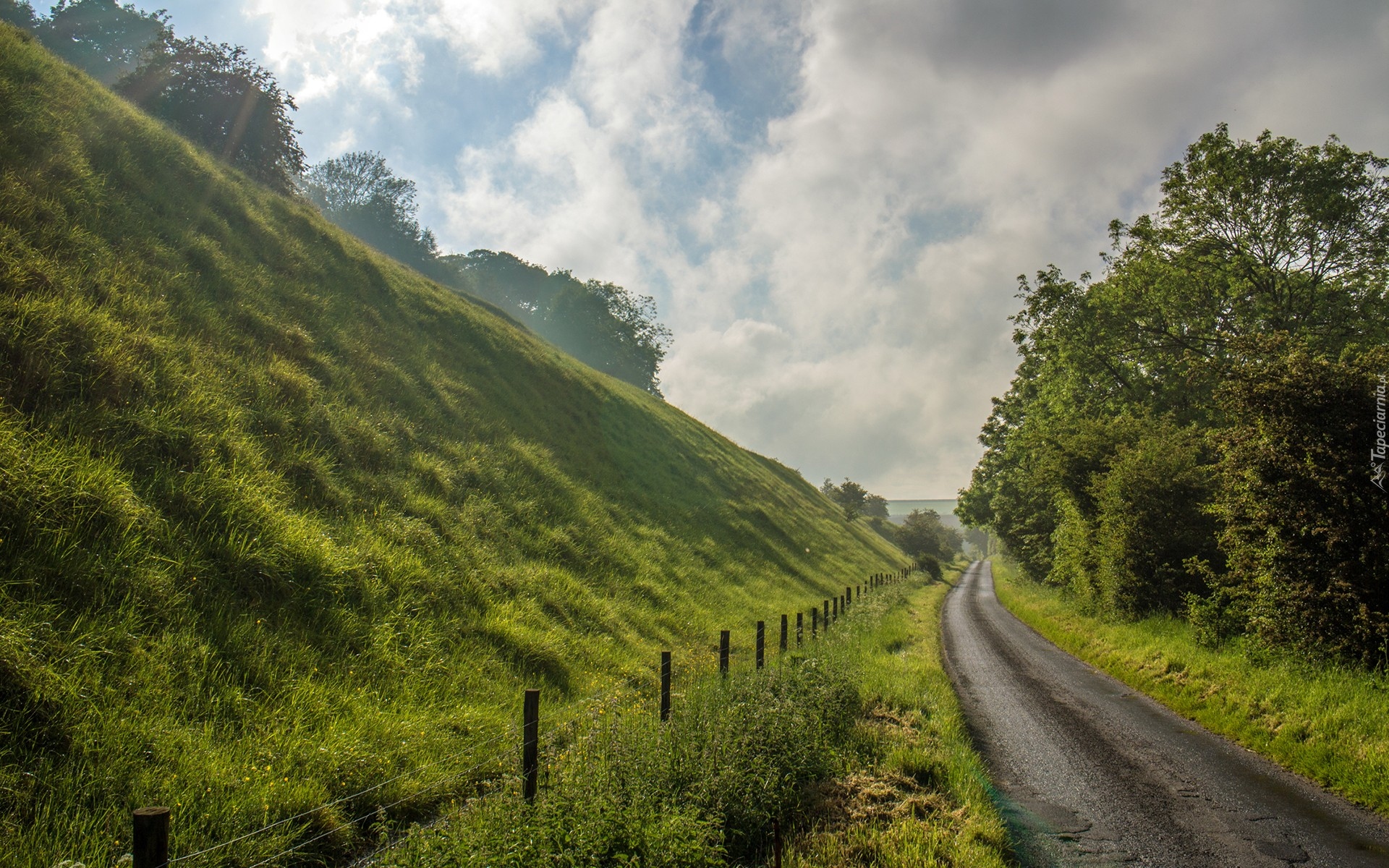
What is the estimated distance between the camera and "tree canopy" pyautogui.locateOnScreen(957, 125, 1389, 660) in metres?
10.4

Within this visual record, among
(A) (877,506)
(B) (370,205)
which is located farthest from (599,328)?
(A) (877,506)

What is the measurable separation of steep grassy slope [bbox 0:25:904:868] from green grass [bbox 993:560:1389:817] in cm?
942

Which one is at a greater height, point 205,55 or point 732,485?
point 205,55

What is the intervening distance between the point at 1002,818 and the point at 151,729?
25.9 ft

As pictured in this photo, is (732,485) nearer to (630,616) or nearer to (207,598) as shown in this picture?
(630,616)

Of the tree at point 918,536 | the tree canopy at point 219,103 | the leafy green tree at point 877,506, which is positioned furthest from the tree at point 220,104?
the leafy green tree at point 877,506

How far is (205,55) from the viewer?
27516 mm

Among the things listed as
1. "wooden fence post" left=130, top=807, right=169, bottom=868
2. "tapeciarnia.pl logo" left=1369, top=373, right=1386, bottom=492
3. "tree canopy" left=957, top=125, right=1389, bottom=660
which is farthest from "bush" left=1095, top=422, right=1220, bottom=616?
"wooden fence post" left=130, top=807, right=169, bottom=868

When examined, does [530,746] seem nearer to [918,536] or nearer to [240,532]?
[240,532]

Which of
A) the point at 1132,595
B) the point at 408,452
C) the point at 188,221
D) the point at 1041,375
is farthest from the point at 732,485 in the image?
the point at 188,221

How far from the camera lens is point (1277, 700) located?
959 cm

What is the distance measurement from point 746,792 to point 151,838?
A: 430 cm

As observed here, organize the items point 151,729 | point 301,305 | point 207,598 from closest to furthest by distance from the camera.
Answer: point 151,729 → point 207,598 → point 301,305

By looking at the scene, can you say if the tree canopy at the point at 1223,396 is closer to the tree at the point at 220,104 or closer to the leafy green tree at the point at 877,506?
the tree at the point at 220,104
